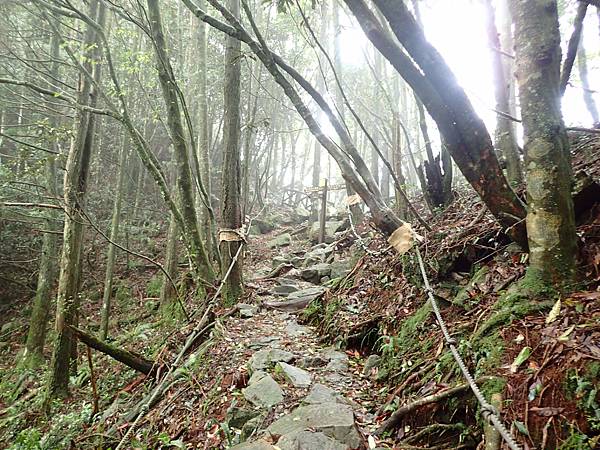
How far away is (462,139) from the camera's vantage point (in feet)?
9.61

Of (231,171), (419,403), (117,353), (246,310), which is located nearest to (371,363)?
(419,403)

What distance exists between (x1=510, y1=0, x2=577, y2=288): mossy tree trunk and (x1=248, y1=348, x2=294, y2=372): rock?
8.14ft

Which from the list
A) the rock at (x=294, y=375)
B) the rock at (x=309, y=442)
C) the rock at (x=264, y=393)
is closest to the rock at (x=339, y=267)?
the rock at (x=294, y=375)

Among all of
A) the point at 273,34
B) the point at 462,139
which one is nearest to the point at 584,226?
the point at 462,139

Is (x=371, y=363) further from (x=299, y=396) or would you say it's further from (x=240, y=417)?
(x=240, y=417)

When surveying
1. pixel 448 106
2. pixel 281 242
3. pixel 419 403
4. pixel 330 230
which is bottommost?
pixel 419 403

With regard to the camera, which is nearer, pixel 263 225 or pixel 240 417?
pixel 240 417

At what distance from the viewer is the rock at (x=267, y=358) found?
4.00 metres

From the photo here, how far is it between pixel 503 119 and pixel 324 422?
4.46m

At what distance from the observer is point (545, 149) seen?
2730 mm

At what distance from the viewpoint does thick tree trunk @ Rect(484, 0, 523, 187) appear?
188 inches

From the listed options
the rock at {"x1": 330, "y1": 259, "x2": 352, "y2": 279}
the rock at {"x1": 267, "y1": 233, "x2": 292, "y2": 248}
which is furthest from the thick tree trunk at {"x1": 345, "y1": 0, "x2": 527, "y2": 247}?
the rock at {"x1": 267, "y1": 233, "x2": 292, "y2": 248}

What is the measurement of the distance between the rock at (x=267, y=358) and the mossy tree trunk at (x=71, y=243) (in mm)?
3298

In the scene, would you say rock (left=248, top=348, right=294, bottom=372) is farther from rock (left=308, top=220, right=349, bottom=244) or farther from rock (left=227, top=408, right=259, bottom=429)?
rock (left=308, top=220, right=349, bottom=244)
